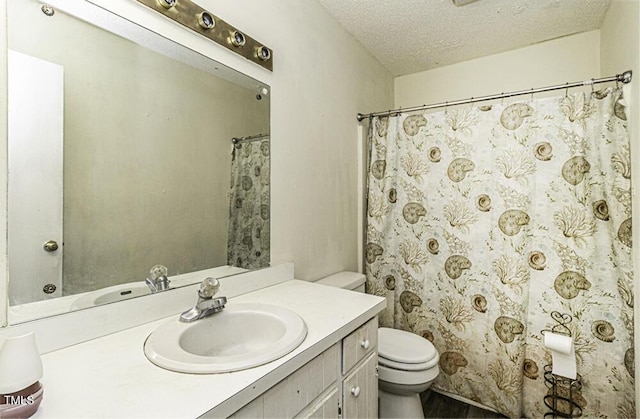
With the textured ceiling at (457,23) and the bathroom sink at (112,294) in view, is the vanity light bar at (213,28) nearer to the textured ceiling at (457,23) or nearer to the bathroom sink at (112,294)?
the textured ceiling at (457,23)

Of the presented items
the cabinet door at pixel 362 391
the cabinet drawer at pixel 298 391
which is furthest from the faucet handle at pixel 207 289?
the cabinet door at pixel 362 391

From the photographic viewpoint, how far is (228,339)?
1047 millimetres

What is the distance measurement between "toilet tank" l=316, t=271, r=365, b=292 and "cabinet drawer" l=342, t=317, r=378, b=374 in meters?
0.55

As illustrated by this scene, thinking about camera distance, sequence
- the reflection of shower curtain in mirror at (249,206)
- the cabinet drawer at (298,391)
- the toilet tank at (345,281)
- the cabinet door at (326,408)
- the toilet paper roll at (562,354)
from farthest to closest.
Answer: the toilet tank at (345,281), the toilet paper roll at (562,354), the reflection of shower curtain in mirror at (249,206), the cabinet door at (326,408), the cabinet drawer at (298,391)

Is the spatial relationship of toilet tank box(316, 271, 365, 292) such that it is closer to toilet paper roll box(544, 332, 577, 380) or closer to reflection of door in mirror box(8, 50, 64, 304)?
toilet paper roll box(544, 332, 577, 380)

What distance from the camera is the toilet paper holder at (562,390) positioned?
158 cm

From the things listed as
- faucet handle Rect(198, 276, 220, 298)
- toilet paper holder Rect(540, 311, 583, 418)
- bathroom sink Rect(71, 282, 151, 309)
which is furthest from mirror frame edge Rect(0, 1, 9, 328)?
toilet paper holder Rect(540, 311, 583, 418)

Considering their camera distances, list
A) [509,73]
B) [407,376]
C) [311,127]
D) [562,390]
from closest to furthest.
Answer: [407,376], [562,390], [311,127], [509,73]

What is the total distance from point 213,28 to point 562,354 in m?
2.16

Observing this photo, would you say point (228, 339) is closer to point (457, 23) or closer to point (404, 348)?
point (404, 348)

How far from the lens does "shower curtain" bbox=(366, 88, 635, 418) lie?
4.90 feet

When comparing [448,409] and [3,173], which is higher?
[3,173]

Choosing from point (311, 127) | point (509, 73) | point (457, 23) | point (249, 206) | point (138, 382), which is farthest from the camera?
point (509, 73)

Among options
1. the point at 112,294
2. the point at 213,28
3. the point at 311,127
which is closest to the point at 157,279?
the point at 112,294
